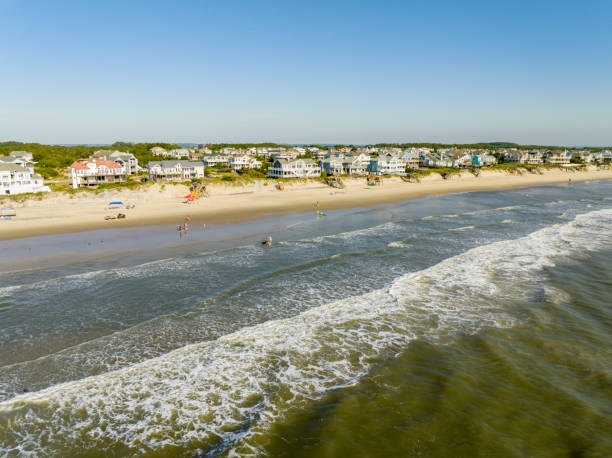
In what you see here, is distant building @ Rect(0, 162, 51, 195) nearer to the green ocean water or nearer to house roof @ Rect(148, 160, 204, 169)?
house roof @ Rect(148, 160, 204, 169)

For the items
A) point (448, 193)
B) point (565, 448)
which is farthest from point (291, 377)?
point (448, 193)

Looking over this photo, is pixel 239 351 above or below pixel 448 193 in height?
below

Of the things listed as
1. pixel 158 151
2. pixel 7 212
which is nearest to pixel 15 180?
pixel 7 212

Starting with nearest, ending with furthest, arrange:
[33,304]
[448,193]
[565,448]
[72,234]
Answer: [565,448]
[33,304]
[72,234]
[448,193]

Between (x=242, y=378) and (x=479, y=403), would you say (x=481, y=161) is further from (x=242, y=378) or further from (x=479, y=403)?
(x=242, y=378)

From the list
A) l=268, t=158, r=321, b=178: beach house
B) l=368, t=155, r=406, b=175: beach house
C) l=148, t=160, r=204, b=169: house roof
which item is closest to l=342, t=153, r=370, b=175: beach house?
l=368, t=155, r=406, b=175: beach house

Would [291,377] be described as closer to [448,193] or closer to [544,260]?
[544,260]

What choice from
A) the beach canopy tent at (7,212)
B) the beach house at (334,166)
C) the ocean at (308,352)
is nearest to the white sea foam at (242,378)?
the ocean at (308,352)
